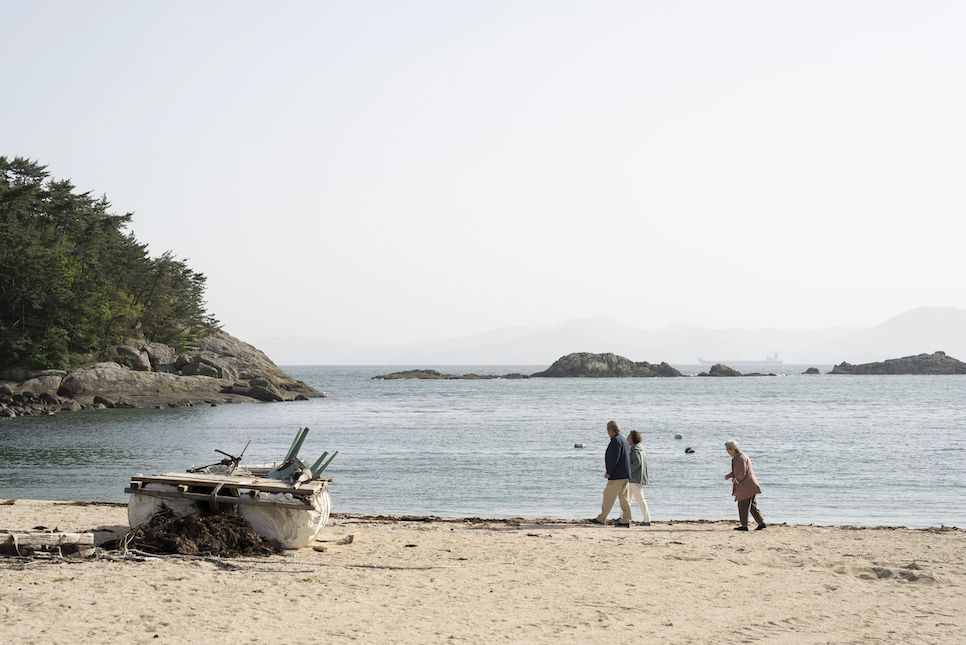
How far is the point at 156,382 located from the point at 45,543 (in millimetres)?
51621

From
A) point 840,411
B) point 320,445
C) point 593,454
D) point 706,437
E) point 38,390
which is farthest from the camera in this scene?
point 840,411

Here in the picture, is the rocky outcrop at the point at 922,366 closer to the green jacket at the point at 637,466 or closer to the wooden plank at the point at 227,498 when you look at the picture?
the green jacket at the point at 637,466

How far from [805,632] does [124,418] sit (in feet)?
147

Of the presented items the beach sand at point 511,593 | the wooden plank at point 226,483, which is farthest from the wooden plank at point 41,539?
the wooden plank at point 226,483

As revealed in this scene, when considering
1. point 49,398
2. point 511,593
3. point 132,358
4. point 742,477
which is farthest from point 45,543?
point 132,358

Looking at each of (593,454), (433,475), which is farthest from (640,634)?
(593,454)

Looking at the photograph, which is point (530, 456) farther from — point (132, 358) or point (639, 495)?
point (132, 358)

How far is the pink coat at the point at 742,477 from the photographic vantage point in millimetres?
12562

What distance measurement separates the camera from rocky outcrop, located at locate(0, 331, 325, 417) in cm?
4950

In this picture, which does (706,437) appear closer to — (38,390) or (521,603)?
(521,603)

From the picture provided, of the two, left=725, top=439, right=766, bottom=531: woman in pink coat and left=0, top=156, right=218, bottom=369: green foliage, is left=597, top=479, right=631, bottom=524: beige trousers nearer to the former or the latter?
left=725, top=439, right=766, bottom=531: woman in pink coat

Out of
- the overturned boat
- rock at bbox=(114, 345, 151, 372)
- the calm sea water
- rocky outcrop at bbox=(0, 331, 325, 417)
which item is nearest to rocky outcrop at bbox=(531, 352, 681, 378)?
rocky outcrop at bbox=(0, 331, 325, 417)

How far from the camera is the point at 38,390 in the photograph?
49.8 meters

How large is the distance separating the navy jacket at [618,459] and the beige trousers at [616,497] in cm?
17
